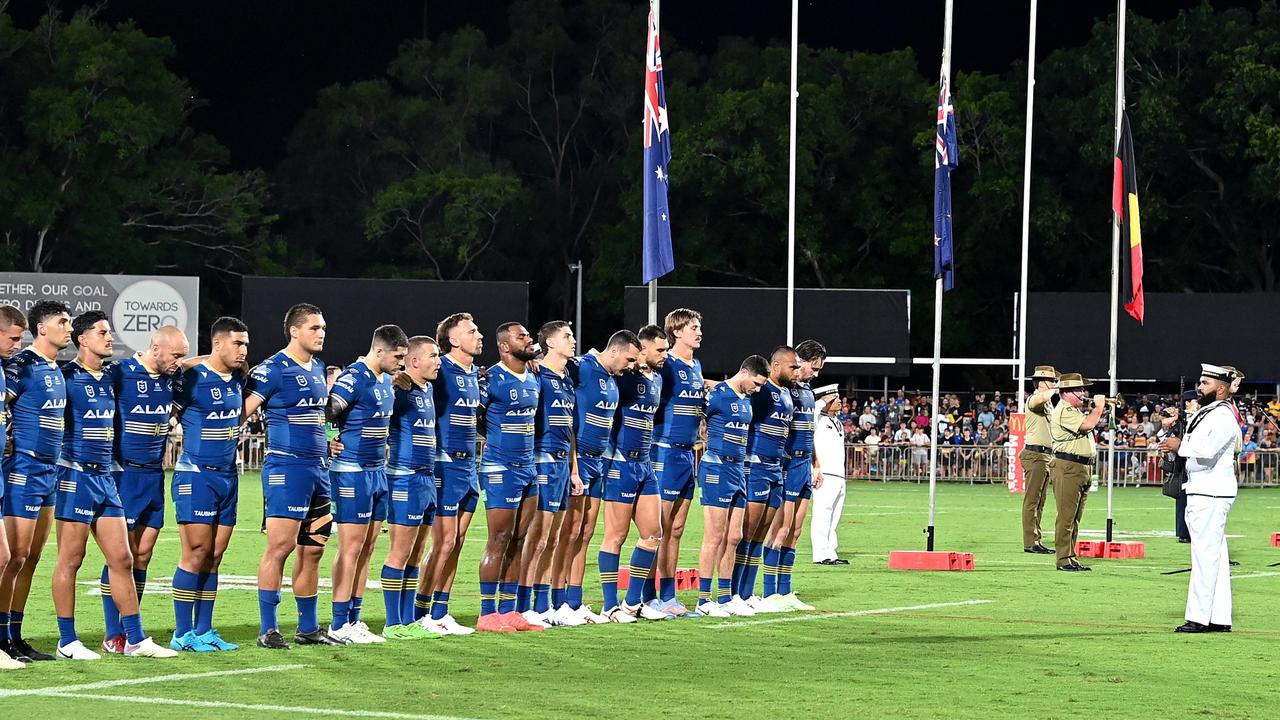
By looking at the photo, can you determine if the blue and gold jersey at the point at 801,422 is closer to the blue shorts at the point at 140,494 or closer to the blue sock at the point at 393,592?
the blue sock at the point at 393,592

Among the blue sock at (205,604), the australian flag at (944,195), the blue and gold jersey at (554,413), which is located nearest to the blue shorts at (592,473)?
the blue and gold jersey at (554,413)

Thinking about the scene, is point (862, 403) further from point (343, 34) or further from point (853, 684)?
point (853, 684)

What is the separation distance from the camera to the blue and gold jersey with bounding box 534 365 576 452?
14750 mm

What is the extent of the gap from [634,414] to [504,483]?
151cm

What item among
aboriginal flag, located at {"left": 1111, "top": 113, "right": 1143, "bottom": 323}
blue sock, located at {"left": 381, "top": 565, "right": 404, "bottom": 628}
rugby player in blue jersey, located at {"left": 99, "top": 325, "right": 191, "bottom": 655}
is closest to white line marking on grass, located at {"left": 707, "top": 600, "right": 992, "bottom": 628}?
blue sock, located at {"left": 381, "top": 565, "right": 404, "bottom": 628}

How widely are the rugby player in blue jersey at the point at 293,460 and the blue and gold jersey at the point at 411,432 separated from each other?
0.80 meters

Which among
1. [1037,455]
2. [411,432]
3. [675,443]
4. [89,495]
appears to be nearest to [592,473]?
[675,443]

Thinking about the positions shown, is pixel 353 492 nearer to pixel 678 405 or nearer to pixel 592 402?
pixel 592 402

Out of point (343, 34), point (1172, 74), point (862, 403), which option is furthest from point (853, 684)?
point (343, 34)

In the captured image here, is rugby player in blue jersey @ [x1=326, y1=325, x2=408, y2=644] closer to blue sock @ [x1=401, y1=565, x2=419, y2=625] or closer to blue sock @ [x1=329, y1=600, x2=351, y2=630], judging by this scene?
blue sock @ [x1=329, y1=600, x2=351, y2=630]

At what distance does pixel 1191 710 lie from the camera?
36.1ft

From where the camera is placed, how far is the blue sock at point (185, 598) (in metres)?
12.8

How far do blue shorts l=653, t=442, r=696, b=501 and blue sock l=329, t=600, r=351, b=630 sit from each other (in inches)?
129

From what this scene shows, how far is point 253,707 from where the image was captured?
10.5 meters
